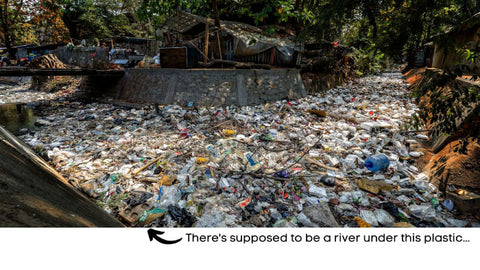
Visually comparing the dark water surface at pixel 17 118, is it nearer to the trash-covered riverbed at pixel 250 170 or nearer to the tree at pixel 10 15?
the trash-covered riverbed at pixel 250 170

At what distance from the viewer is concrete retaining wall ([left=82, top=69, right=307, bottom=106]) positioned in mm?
7129

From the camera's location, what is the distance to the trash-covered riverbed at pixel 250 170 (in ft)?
7.80

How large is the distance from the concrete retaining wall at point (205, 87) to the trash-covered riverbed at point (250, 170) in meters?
1.43

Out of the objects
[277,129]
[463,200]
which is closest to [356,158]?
[463,200]

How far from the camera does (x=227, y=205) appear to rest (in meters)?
2.53

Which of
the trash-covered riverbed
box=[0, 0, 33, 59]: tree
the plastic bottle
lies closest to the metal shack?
the trash-covered riverbed

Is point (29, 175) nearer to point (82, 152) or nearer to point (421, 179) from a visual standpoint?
point (82, 152)

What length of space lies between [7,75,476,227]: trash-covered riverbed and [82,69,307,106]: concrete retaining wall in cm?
143

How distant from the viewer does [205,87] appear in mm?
7168
